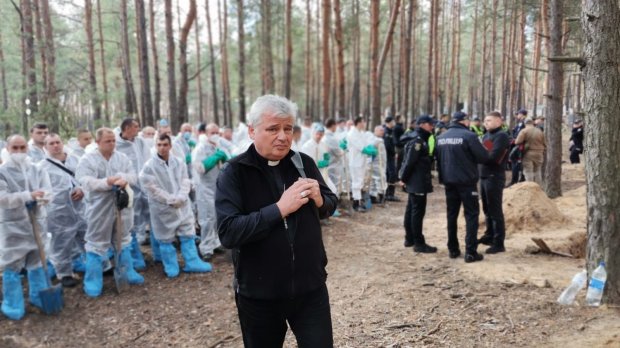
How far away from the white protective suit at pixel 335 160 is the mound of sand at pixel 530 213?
3625 mm

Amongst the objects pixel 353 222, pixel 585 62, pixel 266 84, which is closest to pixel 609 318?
pixel 585 62

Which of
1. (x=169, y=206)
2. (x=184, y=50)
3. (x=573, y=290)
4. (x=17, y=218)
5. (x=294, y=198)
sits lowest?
(x=573, y=290)

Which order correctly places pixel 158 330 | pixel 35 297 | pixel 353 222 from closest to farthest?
pixel 158 330
pixel 35 297
pixel 353 222

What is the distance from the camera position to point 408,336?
3863 mm

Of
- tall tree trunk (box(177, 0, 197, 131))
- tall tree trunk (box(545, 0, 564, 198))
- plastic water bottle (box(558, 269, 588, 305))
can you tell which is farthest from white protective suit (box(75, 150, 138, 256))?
tall tree trunk (box(545, 0, 564, 198))

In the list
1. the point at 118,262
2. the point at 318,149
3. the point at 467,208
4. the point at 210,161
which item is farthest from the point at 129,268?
the point at 467,208

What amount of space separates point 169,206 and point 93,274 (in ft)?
4.18

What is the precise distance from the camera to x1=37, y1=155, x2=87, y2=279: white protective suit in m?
5.81

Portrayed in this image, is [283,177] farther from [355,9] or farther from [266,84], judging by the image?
[355,9]

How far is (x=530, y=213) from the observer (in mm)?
7348

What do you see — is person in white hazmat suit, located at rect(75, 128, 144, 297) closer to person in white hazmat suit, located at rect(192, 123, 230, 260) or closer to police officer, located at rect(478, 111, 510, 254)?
person in white hazmat suit, located at rect(192, 123, 230, 260)

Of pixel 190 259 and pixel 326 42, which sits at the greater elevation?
pixel 326 42

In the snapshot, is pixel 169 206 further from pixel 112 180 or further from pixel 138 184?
pixel 138 184

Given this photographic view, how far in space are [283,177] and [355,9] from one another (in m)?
24.2
